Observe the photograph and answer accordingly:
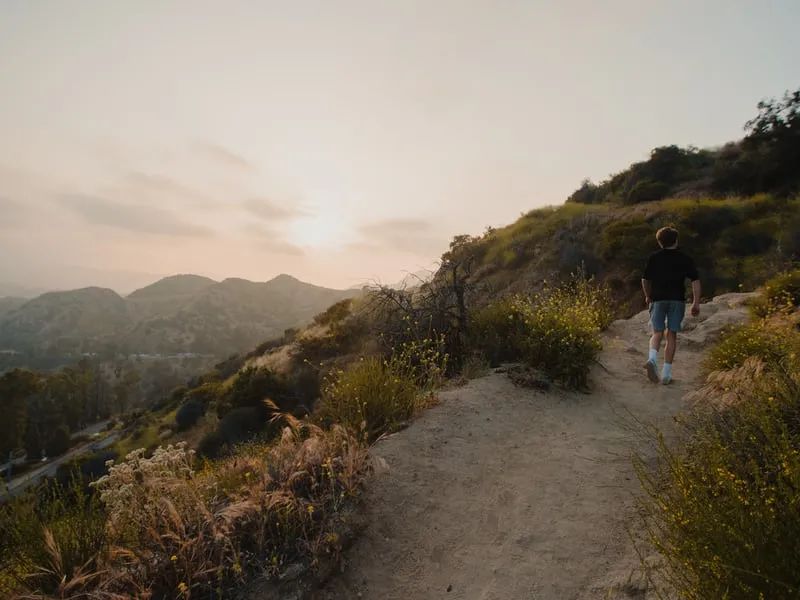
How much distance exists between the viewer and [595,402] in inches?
257

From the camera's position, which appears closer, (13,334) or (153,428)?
(153,428)

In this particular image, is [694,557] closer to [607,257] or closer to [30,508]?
[30,508]

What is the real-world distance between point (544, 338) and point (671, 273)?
2335 mm

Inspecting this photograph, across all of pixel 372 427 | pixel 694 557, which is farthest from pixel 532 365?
pixel 694 557

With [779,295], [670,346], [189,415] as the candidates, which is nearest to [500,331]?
[670,346]

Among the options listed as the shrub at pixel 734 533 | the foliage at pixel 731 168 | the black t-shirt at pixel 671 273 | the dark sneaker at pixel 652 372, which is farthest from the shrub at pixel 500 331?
the foliage at pixel 731 168

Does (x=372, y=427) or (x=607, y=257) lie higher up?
(x=607, y=257)

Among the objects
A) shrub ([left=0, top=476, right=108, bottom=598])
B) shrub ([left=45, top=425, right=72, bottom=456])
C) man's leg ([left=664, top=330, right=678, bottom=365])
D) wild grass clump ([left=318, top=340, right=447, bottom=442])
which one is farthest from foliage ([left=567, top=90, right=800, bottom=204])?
shrub ([left=45, top=425, right=72, bottom=456])

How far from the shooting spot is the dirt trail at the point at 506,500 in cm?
326

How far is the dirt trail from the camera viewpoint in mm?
3264

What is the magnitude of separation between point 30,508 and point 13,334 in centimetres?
25143

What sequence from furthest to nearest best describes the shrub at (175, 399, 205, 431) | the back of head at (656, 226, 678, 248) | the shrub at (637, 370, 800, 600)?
the shrub at (175, 399, 205, 431) < the back of head at (656, 226, 678, 248) < the shrub at (637, 370, 800, 600)

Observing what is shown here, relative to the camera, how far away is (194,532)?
3.34 m

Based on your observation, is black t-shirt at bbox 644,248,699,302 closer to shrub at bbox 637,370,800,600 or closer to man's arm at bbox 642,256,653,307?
man's arm at bbox 642,256,653,307
